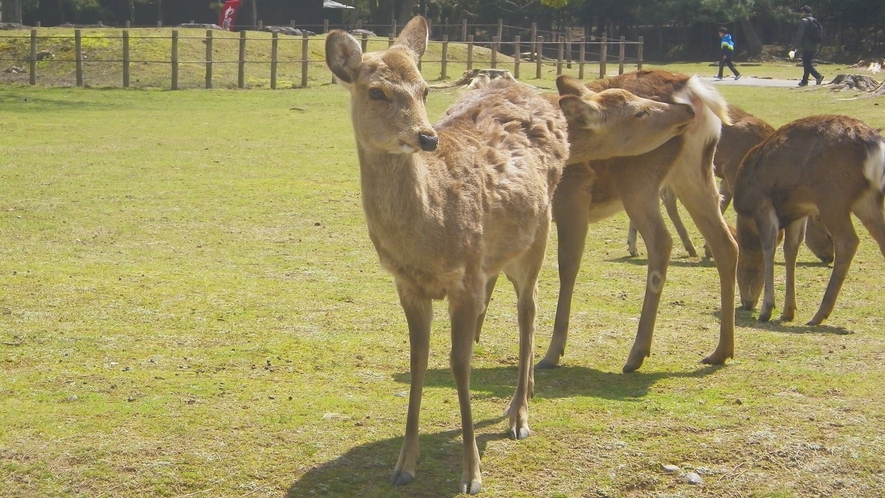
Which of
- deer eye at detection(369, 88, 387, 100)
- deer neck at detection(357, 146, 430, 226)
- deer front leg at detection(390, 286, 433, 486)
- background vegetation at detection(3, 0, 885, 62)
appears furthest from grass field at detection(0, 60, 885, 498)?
background vegetation at detection(3, 0, 885, 62)

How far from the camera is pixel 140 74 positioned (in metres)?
33.8

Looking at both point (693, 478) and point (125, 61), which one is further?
point (125, 61)

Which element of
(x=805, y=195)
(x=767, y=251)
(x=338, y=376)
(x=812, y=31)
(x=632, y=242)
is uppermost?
(x=812, y=31)

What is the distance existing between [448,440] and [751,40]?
52.9 meters

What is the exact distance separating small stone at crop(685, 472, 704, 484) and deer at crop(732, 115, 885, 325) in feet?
13.0

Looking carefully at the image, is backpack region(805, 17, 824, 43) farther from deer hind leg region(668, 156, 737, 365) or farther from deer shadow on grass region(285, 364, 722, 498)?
deer shadow on grass region(285, 364, 722, 498)

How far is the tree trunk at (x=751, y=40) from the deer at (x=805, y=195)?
155 feet

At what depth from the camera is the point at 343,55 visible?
16.9 feet

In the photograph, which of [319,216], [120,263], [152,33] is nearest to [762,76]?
[152,33]

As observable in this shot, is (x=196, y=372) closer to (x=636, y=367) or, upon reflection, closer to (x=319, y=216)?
(x=636, y=367)

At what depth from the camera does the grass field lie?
5.23 m

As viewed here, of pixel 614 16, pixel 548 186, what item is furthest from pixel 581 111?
pixel 614 16

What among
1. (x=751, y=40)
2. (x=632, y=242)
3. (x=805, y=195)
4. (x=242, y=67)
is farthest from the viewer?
(x=751, y=40)

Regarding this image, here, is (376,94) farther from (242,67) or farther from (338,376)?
(242,67)
